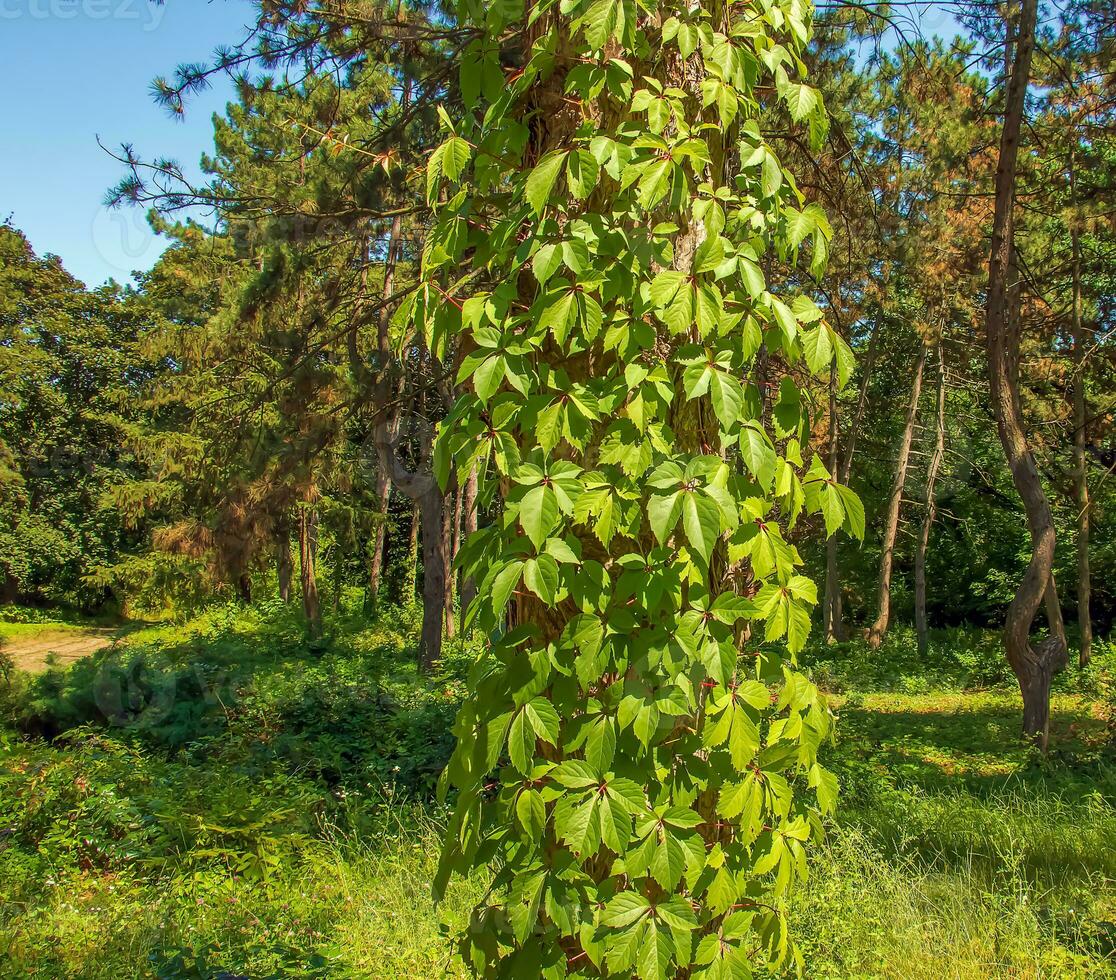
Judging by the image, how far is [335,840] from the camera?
4.88 metres

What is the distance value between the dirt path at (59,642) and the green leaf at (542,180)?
67.2 feet

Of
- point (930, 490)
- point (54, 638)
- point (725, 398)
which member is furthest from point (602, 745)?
point (54, 638)

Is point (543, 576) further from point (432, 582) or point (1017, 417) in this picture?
point (432, 582)

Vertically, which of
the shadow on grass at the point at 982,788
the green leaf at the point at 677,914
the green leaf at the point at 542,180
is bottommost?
the shadow on grass at the point at 982,788

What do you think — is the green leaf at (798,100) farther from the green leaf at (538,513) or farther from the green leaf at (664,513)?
the green leaf at (538,513)

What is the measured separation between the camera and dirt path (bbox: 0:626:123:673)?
805 inches

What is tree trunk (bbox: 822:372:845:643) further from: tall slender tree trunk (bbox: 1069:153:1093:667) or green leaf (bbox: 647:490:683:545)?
green leaf (bbox: 647:490:683:545)

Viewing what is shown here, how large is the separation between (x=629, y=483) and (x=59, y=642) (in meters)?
26.3

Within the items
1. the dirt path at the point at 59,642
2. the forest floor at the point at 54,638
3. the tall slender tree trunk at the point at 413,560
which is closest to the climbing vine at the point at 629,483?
the dirt path at the point at 59,642

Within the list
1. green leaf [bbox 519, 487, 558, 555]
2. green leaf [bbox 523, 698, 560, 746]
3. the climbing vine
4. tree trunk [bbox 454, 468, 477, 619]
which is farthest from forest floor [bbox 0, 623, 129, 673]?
green leaf [bbox 519, 487, 558, 555]

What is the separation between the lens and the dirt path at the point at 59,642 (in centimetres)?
2045

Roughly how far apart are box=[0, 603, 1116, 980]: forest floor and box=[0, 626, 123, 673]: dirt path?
41.9 feet

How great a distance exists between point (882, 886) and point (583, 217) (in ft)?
10.5

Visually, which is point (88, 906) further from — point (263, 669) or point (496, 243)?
point (263, 669)
